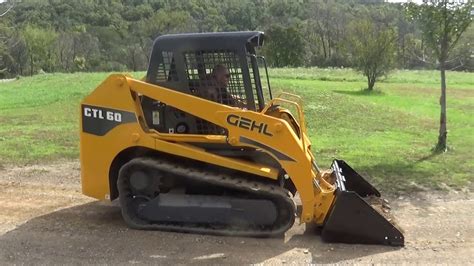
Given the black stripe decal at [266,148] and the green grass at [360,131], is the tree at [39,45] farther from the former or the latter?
the black stripe decal at [266,148]

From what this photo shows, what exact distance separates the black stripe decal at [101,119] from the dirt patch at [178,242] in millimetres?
1257

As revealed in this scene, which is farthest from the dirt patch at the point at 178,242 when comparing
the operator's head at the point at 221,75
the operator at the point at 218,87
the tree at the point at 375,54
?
the tree at the point at 375,54

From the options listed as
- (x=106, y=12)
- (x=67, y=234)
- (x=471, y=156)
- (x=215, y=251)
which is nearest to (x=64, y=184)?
(x=67, y=234)

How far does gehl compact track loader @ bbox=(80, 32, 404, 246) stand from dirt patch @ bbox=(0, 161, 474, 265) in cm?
23

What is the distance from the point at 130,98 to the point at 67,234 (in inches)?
74.4

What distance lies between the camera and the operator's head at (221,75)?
7582 millimetres

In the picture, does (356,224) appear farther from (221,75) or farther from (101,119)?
(101,119)

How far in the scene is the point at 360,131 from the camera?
16266 millimetres

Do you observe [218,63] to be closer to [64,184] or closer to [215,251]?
[215,251]

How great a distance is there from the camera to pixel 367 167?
37.1ft

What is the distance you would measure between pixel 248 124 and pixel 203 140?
671 mm

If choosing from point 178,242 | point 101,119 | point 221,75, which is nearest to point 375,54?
point 221,75

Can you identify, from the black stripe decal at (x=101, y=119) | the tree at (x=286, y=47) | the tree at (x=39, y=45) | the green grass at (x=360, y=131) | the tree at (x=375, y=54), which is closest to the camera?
the black stripe decal at (x=101, y=119)

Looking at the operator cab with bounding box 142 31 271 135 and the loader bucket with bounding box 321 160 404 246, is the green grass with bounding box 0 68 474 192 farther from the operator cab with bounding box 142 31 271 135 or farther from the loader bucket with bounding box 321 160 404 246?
the operator cab with bounding box 142 31 271 135
